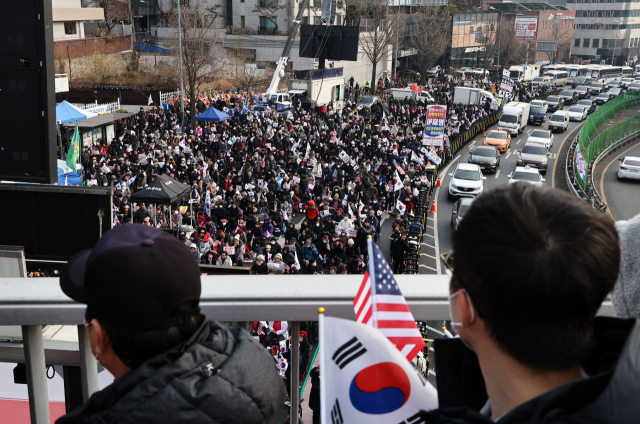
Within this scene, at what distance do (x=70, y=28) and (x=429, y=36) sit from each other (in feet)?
133

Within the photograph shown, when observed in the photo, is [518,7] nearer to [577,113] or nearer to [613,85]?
[613,85]

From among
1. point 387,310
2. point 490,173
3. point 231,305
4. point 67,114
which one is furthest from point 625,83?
point 231,305

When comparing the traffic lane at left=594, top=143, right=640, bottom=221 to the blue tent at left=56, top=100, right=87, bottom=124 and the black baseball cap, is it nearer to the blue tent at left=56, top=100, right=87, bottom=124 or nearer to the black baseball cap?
the blue tent at left=56, top=100, right=87, bottom=124

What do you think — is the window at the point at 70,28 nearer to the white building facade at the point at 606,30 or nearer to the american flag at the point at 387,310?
the american flag at the point at 387,310

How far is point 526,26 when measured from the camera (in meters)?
93.8

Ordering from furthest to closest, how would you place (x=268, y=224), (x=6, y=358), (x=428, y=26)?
(x=428, y=26) → (x=268, y=224) → (x=6, y=358)

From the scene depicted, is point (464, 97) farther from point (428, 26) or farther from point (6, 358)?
point (6, 358)

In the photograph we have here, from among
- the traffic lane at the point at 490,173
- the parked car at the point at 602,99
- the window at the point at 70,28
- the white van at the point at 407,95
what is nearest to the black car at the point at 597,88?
the parked car at the point at 602,99

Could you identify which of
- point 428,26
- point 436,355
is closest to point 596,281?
point 436,355

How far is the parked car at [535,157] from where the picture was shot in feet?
101

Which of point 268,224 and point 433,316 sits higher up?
point 433,316

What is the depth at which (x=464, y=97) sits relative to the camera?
51.7 meters

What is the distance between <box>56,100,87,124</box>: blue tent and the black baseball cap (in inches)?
965

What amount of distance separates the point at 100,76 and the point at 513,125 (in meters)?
31.1
